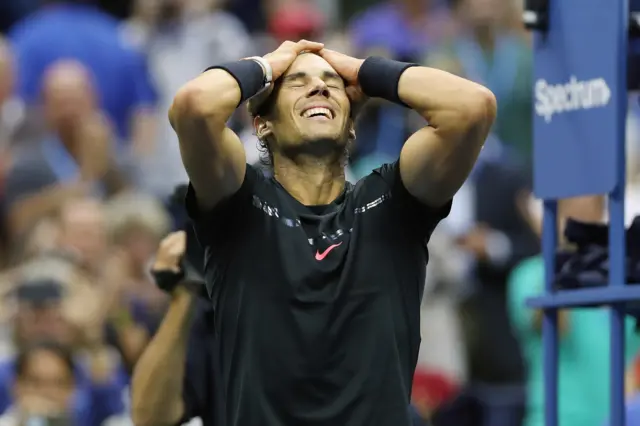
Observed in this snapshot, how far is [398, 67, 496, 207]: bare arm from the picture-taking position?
4.24 metres

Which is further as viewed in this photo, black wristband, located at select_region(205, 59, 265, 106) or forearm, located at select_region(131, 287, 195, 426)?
forearm, located at select_region(131, 287, 195, 426)

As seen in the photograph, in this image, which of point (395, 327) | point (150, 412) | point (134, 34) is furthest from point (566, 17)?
point (134, 34)

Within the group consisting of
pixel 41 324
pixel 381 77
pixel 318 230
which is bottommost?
pixel 41 324

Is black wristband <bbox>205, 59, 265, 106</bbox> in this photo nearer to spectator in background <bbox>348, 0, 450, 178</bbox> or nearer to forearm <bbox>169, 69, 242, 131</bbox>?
forearm <bbox>169, 69, 242, 131</bbox>

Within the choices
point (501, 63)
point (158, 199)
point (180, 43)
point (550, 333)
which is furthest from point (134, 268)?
point (550, 333)

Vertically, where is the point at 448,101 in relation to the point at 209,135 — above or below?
above

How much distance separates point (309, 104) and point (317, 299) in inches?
22.6

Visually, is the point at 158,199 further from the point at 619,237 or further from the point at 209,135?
the point at 209,135

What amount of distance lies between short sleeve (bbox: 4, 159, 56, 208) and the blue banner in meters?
4.25

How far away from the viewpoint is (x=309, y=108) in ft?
14.5

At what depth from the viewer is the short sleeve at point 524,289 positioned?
293 inches

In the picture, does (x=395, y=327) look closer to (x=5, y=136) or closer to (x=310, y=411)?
(x=310, y=411)

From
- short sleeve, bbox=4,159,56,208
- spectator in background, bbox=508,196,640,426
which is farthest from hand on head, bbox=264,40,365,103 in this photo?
short sleeve, bbox=4,159,56,208

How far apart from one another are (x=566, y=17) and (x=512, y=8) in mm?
4752
